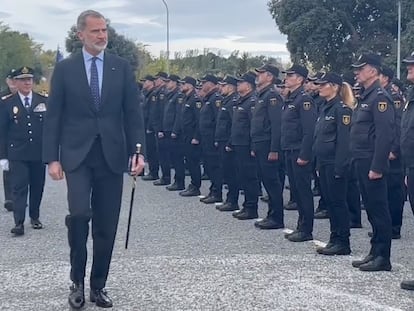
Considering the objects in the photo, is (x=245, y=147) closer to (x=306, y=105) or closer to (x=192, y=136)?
(x=306, y=105)

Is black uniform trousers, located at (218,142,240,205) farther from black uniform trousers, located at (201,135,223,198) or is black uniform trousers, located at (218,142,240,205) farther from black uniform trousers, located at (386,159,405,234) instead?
black uniform trousers, located at (386,159,405,234)

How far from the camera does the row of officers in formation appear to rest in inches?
306

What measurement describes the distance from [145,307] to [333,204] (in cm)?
308

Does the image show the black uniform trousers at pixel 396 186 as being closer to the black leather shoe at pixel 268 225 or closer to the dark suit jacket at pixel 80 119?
the black leather shoe at pixel 268 225

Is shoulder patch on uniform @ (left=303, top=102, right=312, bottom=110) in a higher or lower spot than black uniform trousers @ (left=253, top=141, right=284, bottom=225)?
higher

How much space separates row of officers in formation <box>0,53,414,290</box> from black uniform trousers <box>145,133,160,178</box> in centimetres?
214

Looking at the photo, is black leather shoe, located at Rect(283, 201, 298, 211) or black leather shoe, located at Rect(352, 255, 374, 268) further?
black leather shoe, located at Rect(283, 201, 298, 211)

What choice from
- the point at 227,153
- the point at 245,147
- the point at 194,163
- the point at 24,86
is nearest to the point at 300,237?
the point at 245,147

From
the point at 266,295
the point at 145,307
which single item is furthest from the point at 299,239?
the point at 145,307

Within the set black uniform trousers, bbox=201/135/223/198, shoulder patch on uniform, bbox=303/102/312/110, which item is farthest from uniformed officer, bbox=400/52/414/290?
black uniform trousers, bbox=201/135/223/198

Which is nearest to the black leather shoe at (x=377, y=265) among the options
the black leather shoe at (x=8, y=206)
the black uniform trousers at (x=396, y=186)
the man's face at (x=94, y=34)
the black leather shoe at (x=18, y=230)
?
the black uniform trousers at (x=396, y=186)

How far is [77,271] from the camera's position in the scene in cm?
631

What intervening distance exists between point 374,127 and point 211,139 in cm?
582

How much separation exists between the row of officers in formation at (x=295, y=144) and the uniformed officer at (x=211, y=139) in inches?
0.7
